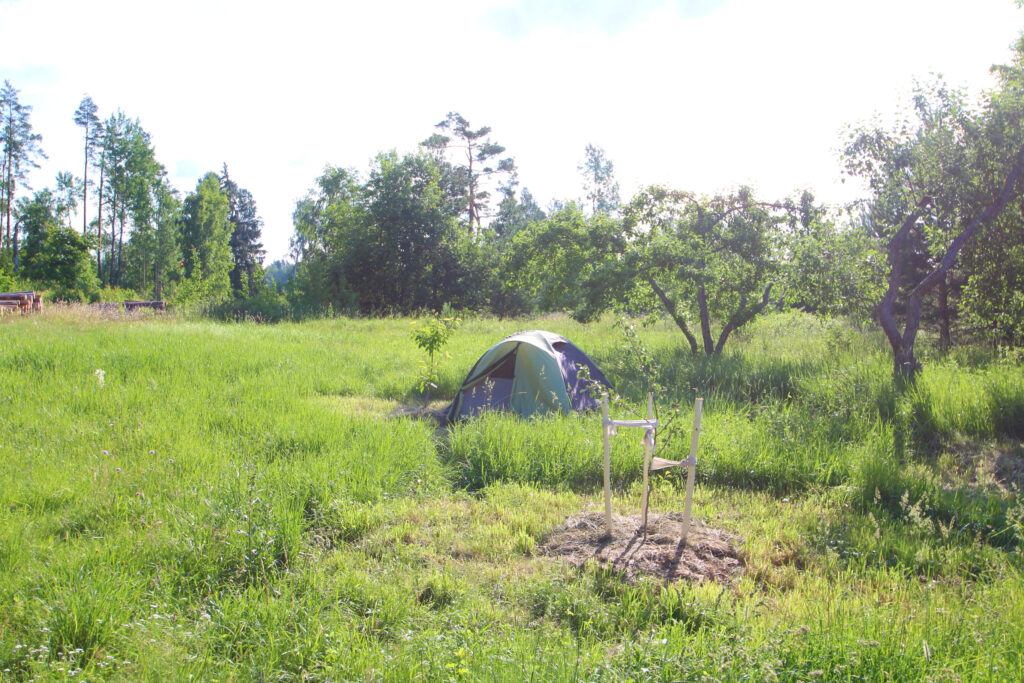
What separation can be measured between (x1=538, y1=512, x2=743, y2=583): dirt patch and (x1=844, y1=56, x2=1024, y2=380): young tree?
19.6ft

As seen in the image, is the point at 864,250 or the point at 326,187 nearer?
the point at 864,250

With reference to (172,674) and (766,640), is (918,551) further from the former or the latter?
(172,674)

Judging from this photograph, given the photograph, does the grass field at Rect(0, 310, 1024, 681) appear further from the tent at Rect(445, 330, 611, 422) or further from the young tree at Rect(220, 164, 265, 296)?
the young tree at Rect(220, 164, 265, 296)

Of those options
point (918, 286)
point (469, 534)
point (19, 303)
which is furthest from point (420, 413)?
point (19, 303)

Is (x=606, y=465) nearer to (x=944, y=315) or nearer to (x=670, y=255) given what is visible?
(x=670, y=255)

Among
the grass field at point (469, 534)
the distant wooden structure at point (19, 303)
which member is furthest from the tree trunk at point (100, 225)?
the grass field at point (469, 534)

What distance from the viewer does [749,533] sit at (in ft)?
15.5

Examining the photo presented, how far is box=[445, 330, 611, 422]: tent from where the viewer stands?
869cm

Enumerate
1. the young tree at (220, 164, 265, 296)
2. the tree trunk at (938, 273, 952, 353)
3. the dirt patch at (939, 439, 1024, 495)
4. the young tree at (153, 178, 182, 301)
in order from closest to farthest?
the dirt patch at (939, 439, 1024, 495) → the tree trunk at (938, 273, 952, 353) → the young tree at (153, 178, 182, 301) → the young tree at (220, 164, 265, 296)

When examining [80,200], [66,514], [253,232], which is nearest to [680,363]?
[66,514]

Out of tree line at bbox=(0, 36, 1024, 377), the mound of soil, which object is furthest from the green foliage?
the mound of soil

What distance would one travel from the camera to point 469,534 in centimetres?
475

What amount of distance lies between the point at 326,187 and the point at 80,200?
69.4ft

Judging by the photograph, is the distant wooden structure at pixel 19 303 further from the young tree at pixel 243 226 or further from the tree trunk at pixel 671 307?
the young tree at pixel 243 226
